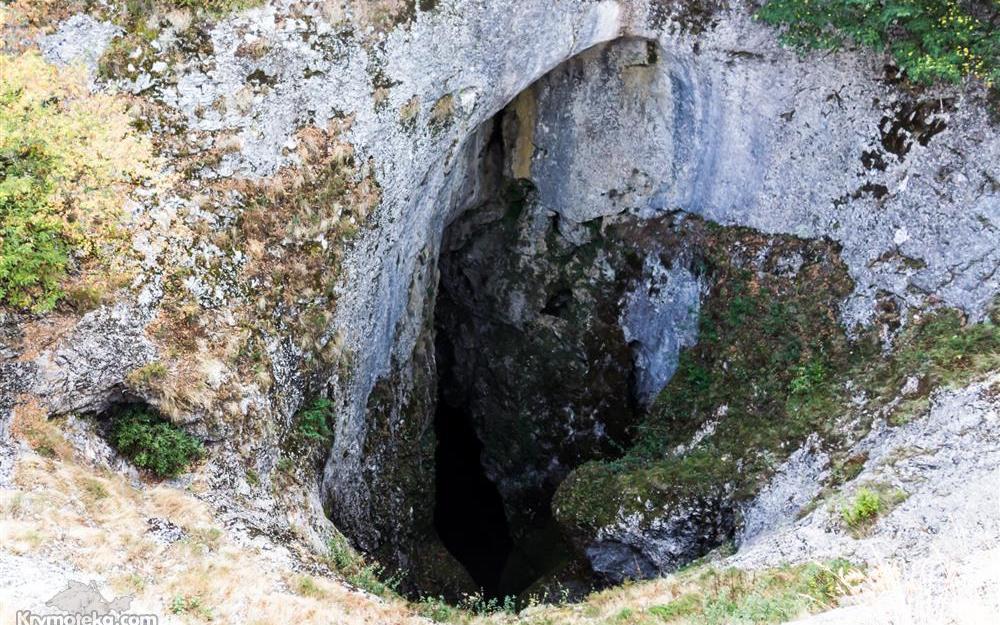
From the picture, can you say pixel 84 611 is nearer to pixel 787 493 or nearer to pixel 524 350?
pixel 787 493

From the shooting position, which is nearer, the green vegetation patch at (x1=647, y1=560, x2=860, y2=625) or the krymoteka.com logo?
the krymoteka.com logo

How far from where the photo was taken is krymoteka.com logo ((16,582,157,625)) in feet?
27.7

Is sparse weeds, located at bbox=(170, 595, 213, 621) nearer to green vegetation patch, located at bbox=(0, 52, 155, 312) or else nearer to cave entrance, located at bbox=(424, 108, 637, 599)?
green vegetation patch, located at bbox=(0, 52, 155, 312)

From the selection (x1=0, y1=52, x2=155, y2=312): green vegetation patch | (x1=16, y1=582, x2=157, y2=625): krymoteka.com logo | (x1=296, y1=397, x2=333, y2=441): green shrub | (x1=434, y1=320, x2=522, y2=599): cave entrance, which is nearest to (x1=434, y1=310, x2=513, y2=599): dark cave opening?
(x1=434, y1=320, x2=522, y2=599): cave entrance

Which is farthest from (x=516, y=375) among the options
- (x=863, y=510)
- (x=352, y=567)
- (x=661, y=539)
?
(x=863, y=510)

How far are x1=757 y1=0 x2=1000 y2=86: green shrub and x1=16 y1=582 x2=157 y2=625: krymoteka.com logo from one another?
52.8 ft

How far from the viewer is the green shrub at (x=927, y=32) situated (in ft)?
45.1

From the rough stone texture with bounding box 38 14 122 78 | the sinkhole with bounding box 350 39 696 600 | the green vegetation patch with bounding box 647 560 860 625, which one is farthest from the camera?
the sinkhole with bounding box 350 39 696 600

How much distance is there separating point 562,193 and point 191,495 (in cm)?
1483

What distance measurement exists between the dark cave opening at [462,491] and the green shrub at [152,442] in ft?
53.3

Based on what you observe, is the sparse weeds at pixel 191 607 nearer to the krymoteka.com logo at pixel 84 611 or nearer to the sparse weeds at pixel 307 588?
the krymoteka.com logo at pixel 84 611

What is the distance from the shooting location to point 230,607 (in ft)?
31.7

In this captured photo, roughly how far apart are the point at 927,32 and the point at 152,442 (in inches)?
644

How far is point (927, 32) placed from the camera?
14.0 m
